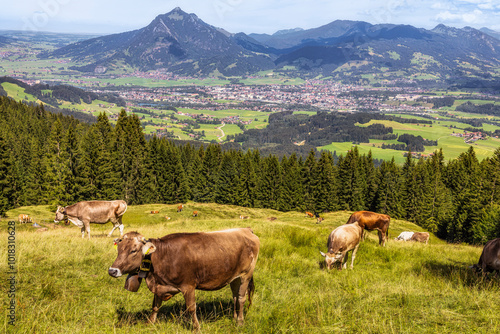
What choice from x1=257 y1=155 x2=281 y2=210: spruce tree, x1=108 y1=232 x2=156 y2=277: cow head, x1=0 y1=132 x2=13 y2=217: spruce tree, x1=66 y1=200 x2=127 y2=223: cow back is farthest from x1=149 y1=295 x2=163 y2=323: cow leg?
x1=257 y1=155 x2=281 y2=210: spruce tree

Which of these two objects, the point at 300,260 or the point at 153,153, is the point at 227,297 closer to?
the point at 300,260

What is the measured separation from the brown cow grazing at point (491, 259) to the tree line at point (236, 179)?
57.3 meters

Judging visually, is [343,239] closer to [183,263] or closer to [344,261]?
[344,261]

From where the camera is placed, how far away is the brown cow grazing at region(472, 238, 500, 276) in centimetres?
1038

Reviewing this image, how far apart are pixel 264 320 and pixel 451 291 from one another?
232 inches

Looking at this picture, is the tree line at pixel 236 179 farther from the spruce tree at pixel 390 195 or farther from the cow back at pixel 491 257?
the cow back at pixel 491 257

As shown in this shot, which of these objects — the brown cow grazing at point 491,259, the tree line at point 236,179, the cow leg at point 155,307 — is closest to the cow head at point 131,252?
the cow leg at point 155,307

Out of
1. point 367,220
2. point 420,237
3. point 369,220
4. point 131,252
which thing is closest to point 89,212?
point 131,252

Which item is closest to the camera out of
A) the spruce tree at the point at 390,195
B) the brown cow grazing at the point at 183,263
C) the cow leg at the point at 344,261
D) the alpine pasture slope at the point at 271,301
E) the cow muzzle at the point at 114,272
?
the cow muzzle at the point at 114,272

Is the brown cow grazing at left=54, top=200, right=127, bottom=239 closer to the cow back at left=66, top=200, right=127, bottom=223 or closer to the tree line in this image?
the cow back at left=66, top=200, right=127, bottom=223

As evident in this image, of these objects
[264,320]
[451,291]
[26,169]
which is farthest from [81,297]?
[26,169]

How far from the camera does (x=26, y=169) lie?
8756 centimetres

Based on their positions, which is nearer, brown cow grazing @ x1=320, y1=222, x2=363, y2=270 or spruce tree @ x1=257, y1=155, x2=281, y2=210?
brown cow grazing @ x1=320, y1=222, x2=363, y2=270

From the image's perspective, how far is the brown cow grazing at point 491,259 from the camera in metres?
10.4
